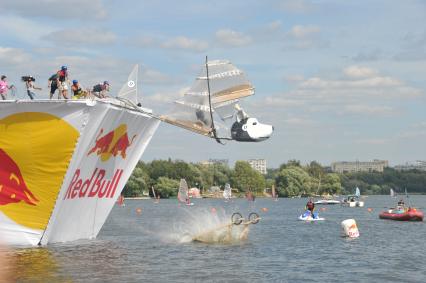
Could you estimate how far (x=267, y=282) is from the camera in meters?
27.9

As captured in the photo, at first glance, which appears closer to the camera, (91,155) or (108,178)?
(91,155)

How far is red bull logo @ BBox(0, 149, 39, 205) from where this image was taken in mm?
29438

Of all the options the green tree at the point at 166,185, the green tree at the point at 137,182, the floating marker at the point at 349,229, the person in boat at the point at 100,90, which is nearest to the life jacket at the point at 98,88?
the person in boat at the point at 100,90

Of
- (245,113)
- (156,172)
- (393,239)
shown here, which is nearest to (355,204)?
(156,172)

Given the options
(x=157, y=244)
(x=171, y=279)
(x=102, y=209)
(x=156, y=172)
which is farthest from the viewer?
(x=156, y=172)

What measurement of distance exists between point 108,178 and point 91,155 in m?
3.11

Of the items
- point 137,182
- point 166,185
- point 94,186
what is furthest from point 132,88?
point 166,185

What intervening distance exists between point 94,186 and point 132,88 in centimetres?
466

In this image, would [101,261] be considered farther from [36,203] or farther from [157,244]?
[157,244]

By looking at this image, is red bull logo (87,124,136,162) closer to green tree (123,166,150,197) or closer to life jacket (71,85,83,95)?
life jacket (71,85,83,95)

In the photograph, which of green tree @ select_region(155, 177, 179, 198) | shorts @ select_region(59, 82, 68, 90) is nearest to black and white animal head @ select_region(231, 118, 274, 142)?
shorts @ select_region(59, 82, 68, 90)

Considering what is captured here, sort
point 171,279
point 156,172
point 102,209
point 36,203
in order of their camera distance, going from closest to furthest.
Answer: point 171,279 → point 36,203 → point 102,209 → point 156,172

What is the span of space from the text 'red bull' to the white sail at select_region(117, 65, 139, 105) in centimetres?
348

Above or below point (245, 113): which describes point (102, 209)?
below
